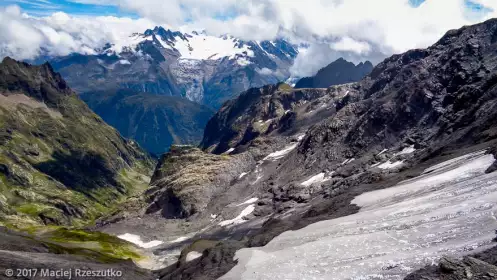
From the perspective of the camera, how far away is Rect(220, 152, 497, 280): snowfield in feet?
137

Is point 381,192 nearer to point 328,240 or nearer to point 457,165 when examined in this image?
point 457,165

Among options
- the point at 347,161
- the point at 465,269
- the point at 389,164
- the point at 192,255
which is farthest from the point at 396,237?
the point at 347,161

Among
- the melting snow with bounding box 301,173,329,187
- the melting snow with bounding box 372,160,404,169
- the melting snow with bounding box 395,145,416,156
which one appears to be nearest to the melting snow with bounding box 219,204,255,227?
the melting snow with bounding box 301,173,329,187

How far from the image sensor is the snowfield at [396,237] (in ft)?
137

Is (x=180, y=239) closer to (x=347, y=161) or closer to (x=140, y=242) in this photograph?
(x=140, y=242)

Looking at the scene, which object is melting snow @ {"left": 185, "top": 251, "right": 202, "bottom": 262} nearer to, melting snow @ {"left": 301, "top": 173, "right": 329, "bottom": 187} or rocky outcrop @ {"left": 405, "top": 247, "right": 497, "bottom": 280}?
rocky outcrop @ {"left": 405, "top": 247, "right": 497, "bottom": 280}

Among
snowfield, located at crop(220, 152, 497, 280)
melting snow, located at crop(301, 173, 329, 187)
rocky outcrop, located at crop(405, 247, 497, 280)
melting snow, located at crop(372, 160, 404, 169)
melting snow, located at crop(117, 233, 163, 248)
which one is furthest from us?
melting snow, located at crop(117, 233, 163, 248)

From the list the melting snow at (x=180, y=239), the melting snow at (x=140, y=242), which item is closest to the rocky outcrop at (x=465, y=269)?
the melting snow at (x=180, y=239)

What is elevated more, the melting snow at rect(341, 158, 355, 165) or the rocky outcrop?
the melting snow at rect(341, 158, 355, 165)

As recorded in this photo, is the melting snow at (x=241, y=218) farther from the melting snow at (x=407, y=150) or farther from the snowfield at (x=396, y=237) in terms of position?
the snowfield at (x=396, y=237)

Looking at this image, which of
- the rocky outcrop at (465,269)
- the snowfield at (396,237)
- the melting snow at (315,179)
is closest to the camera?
the rocky outcrop at (465,269)

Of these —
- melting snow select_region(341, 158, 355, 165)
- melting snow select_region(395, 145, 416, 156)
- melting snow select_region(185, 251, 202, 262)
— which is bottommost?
melting snow select_region(185, 251, 202, 262)

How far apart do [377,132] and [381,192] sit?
111868mm

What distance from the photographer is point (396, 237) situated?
49.9 m
